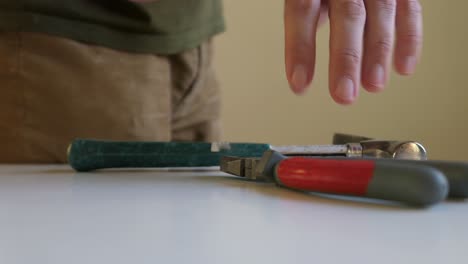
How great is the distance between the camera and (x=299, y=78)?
1.26ft

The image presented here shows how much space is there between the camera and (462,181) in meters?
0.27

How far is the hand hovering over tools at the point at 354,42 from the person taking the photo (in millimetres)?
379

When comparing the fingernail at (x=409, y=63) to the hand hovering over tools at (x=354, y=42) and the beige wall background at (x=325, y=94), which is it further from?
the beige wall background at (x=325, y=94)

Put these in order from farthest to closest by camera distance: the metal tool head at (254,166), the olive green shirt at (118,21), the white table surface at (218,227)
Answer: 1. the olive green shirt at (118,21)
2. the metal tool head at (254,166)
3. the white table surface at (218,227)

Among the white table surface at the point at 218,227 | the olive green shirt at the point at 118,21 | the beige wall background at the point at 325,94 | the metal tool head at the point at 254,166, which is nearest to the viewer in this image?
the white table surface at the point at 218,227

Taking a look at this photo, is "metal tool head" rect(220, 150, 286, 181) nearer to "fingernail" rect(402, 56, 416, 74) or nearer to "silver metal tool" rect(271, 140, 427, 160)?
"silver metal tool" rect(271, 140, 427, 160)

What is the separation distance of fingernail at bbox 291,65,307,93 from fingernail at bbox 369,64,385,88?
4 centimetres

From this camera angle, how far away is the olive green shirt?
0.59 m

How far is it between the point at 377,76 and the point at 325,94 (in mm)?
957

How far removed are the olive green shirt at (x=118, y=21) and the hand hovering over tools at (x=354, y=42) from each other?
0.25 meters

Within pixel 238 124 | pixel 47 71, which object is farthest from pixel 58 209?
pixel 238 124

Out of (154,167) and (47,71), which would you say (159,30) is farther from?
(154,167)

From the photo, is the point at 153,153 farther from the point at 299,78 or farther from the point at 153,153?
the point at 299,78

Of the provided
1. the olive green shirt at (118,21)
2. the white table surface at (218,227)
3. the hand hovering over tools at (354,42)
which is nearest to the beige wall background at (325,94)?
the olive green shirt at (118,21)
